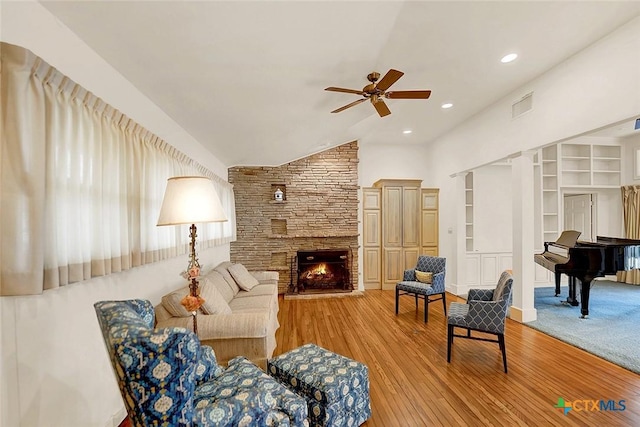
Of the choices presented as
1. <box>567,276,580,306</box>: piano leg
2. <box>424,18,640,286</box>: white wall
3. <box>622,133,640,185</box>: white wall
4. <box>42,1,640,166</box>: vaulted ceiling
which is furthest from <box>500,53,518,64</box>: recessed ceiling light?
<box>622,133,640,185</box>: white wall

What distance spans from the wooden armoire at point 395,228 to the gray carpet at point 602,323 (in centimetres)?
218

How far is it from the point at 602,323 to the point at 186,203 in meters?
5.21

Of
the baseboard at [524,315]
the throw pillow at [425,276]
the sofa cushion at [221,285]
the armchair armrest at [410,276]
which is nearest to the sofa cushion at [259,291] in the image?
the sofa cushion at [221,285]

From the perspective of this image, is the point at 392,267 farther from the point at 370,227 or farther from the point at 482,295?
the point at 482,295

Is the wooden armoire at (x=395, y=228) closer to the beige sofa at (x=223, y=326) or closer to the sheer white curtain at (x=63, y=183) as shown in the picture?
the beige sofa at (x=223, y=326)

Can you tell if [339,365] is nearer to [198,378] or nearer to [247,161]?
[198,378]

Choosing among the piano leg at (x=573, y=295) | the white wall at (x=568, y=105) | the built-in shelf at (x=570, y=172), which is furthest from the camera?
the built-in shelf at (x=570, y=172)

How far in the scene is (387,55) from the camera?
2.85 m

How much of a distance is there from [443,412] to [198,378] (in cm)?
180

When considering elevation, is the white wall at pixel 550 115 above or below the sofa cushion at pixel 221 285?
above

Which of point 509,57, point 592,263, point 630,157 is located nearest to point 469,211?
point 592,263

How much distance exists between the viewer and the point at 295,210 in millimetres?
5621

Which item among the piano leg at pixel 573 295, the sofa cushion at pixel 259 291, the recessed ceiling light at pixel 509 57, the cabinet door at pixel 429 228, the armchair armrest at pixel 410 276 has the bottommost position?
the piano leg at pixel 573 295

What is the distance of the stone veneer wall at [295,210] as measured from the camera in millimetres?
5539
